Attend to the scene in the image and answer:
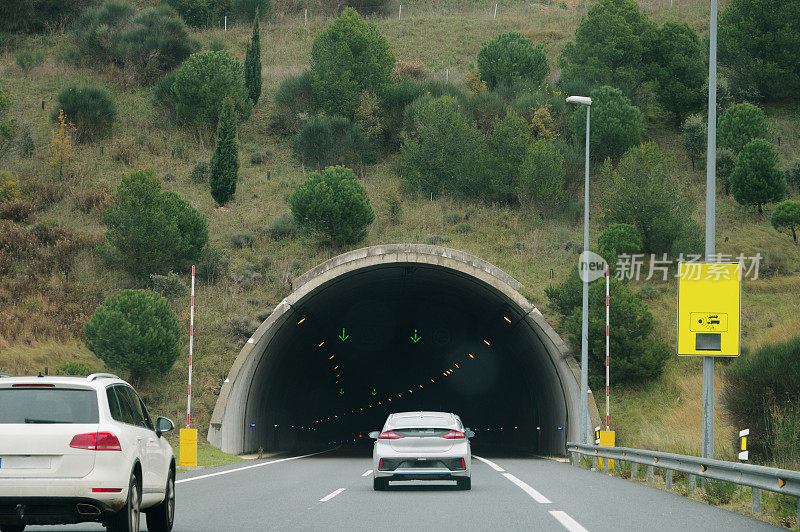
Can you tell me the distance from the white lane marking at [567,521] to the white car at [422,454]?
4.07m

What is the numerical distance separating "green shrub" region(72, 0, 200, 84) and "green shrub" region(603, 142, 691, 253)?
44680mm

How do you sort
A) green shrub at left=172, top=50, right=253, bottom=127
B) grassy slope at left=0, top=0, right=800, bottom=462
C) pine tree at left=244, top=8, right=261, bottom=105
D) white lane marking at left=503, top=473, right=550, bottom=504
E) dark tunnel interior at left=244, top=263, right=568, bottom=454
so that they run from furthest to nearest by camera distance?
pine tree at left=244, top=8, right=261, bottom=105 < green shrub at left=172, top=50, right=253, bottom=127 < grassy slope at left=0, top=0, right=800, bottom=462 < dark tunnel interior at left=244, top=263, right=568, bottom=454 < white lane marking at left=503, top=473, right=550, bottom=504

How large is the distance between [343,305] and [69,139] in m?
31.0

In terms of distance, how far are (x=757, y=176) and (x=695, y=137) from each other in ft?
35.4

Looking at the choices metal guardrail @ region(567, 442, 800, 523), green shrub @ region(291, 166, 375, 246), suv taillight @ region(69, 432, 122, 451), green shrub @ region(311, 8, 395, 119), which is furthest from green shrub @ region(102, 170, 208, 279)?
suv taillight @ region(69, 432, 122, 451)

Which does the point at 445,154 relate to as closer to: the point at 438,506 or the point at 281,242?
the point at 281,242

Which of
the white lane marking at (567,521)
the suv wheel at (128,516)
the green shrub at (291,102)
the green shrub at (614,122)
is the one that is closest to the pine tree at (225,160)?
the green shrub at (291,102)

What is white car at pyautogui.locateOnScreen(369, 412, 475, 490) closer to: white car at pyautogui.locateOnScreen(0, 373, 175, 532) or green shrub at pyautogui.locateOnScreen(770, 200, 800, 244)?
white car at pyautogui.locateOnScreen(0, 373, 175, 532)

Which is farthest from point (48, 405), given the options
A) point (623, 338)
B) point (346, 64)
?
point (346, 64)

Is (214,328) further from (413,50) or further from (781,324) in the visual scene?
(413,50)

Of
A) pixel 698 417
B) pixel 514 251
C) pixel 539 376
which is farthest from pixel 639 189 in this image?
pixel 698 417

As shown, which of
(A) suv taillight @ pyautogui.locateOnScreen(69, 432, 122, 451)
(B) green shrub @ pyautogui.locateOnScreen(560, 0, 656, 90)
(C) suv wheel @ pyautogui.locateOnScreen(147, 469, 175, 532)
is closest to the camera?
(A) suv taillight @ pyautogui.locateOnScreen(69, 432, 122, 451)

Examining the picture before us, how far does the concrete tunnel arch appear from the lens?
33156 millimetres

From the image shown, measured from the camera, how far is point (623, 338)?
37.8 meters
